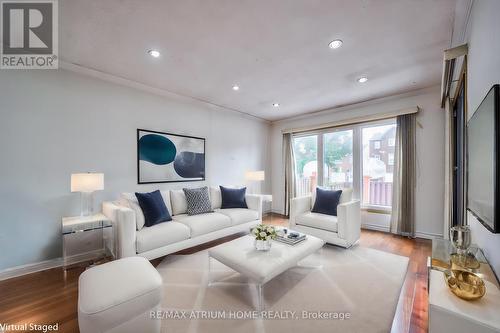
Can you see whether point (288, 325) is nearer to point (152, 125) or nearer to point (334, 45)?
point (334, 45)

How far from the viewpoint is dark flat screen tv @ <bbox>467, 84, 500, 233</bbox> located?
1.02m

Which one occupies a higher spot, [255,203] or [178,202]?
[178,202]

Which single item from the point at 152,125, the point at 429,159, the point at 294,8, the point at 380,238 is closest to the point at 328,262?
the point at 380,238

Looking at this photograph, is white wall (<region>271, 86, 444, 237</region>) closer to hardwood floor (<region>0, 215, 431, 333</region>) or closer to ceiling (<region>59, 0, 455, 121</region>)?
ceiling (<region>59, 0, 455, 121</region>)

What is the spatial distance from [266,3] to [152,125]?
2671 mm

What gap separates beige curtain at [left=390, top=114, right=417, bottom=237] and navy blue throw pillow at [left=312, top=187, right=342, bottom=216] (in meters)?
1.15

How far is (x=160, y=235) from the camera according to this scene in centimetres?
264

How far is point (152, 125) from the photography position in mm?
3619

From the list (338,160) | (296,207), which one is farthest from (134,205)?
(338,160)

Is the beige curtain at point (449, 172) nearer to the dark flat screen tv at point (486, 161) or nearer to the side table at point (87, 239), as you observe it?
the dark flat screen tv at point (486, 161)

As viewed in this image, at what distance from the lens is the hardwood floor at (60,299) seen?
1724 mm

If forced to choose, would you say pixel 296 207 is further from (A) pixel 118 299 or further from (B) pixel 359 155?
(A) pixel 118 299

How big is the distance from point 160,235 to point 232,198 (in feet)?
5.15

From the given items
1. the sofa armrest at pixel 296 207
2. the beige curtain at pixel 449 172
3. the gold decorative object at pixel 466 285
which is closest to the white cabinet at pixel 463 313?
the gold decorative object at pixel 466 285
